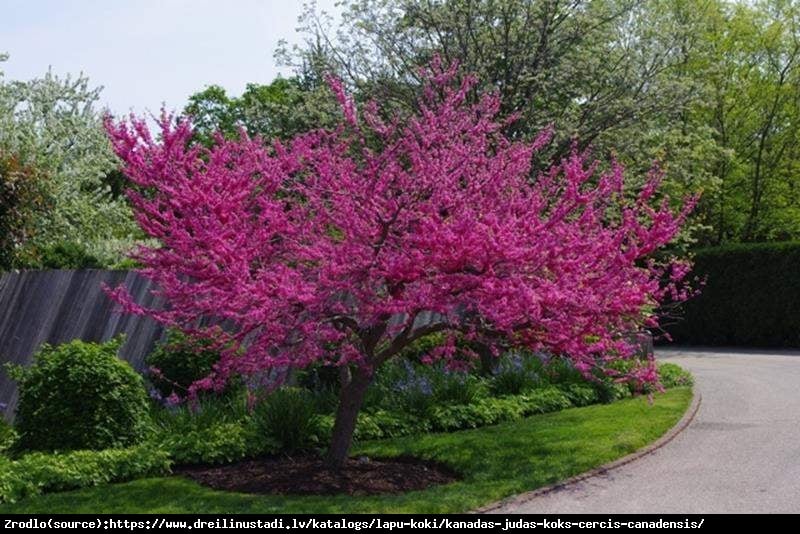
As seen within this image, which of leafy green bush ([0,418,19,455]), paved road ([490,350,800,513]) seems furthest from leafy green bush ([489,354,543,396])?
leafy green bush ([0,418,19,455])

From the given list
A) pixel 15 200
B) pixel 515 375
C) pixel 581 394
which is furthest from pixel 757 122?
pixel 15 200

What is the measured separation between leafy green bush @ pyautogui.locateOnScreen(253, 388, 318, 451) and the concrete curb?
2.88m

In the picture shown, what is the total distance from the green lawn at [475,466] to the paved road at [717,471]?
0.35 metres

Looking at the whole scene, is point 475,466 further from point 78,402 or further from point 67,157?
point 67,157

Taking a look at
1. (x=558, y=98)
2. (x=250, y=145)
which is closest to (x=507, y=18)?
(x=558, y=98)

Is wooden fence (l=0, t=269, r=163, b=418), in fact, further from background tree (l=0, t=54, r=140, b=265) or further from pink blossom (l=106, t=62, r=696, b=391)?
pink blossom (l=106, t=62, r=696, b=391)

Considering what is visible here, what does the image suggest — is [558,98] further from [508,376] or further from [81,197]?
[81,197]

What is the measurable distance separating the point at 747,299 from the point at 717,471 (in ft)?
61.7

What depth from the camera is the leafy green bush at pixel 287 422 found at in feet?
33.9

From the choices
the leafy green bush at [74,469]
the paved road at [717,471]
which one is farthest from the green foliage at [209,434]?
the paved road at [717,471]

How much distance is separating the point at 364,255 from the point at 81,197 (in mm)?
14138

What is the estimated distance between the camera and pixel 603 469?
31.6 feet

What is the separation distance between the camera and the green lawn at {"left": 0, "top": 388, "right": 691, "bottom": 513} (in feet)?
25.9
